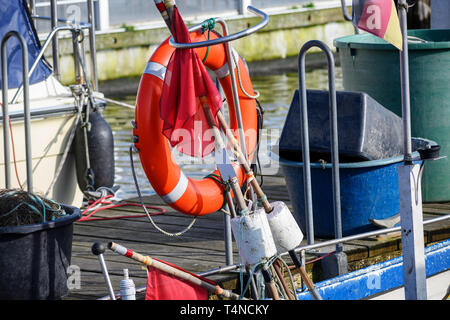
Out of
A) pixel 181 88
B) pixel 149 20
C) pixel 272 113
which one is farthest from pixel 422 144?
pixel 149 20

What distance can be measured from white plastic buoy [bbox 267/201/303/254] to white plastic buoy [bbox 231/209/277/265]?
9cm

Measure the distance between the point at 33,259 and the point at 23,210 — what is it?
0.20 metres

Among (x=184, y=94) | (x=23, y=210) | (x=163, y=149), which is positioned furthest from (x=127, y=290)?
(x=163, y=149)

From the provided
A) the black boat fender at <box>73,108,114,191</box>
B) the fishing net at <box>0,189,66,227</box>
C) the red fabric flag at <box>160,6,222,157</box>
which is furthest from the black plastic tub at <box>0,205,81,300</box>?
the black boat fender at <box>73,108,114,191</box>

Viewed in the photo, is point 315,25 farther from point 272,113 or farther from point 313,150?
point 313,150

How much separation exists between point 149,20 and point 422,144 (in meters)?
10.9

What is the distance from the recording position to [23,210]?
348cm

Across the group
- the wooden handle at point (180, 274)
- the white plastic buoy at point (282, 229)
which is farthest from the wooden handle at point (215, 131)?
the wooden handle at point (180, 274)

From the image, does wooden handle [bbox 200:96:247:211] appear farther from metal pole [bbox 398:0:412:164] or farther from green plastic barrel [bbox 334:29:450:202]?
green plastic barrel [bbox 334:29:450:202]

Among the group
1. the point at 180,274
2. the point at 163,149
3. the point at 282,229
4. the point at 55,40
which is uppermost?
the point at 55,40

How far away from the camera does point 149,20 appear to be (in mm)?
15148

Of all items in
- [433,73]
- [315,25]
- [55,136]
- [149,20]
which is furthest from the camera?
[315,25]

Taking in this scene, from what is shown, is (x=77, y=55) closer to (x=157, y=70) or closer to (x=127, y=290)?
(x=157, y=70)

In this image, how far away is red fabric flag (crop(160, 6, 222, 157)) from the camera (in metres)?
3.34
